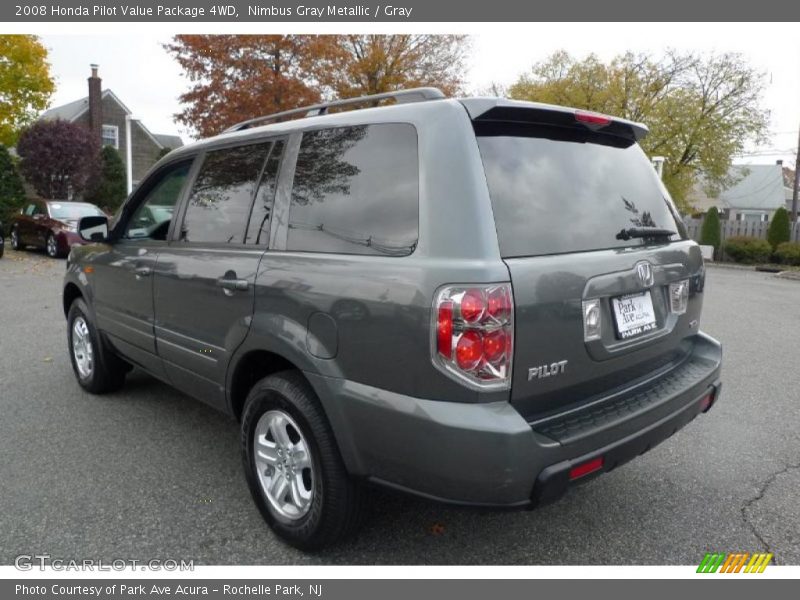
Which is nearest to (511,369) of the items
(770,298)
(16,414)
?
(16,414)

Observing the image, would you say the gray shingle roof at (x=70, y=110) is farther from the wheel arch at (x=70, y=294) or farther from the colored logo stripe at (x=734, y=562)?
the colored logo stripe at (x=734, y=562)

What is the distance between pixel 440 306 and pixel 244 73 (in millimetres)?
19610

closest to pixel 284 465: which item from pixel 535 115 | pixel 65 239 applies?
pixel 535 115

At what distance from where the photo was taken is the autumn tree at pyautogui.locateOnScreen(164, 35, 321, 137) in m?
19.0

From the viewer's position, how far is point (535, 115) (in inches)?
95.8

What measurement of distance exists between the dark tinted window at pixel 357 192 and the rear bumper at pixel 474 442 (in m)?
0.58

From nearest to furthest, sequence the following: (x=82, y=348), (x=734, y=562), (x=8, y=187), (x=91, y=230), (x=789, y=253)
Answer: (x=734, y=562), (x=91, y=230), (x=82, y=348), (x=789, y=253), (x=8, y=187)

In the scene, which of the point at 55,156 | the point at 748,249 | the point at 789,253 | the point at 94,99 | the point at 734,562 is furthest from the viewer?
the point at 94,99

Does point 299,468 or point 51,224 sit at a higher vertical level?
point 51,224

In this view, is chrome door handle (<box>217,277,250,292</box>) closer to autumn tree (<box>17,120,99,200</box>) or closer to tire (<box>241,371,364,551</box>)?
tire (<box>241,371,364,551</box>)

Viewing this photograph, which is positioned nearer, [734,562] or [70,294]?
[734,562]

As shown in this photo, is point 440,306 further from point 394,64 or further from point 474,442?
point 394,64

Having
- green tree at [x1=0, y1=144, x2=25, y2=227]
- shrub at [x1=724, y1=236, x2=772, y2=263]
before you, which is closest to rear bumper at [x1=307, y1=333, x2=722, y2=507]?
shrub at [x1=724, y1=236, x2=772, y2=263]

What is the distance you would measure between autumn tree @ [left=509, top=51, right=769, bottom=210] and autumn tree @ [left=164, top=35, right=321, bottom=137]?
13.4 m
